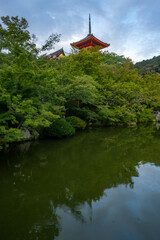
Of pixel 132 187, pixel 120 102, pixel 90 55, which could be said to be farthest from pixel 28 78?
pixel 120 102

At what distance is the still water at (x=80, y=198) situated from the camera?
2.04 meters

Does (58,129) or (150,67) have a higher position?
(150,67)

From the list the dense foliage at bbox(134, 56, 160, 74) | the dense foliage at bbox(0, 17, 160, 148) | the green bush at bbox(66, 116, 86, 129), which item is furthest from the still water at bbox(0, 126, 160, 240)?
the dense foliage at bbox(134, 56, 160, 74)

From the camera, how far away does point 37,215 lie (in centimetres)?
233

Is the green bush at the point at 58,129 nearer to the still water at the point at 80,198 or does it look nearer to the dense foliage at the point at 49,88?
the dense foliage at the point at 49,88

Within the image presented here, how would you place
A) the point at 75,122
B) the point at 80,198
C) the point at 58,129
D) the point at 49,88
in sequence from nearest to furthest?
1. the point at 80,198
2. the point at 49,88
3. the point at 58,129
4. the point at 75,122

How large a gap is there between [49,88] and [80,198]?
5.34 meters

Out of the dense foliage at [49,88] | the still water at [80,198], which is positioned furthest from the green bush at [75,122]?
the still water at [80,198]

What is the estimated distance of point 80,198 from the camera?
109 inches

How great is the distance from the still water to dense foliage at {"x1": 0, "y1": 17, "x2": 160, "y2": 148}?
1.42m

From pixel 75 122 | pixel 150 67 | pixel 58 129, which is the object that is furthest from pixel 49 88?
pixel 150 67

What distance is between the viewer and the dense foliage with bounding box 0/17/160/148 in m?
4.56

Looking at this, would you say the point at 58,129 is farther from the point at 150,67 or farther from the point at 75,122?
the point at 150,67

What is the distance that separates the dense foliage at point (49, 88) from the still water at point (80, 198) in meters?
1.42
